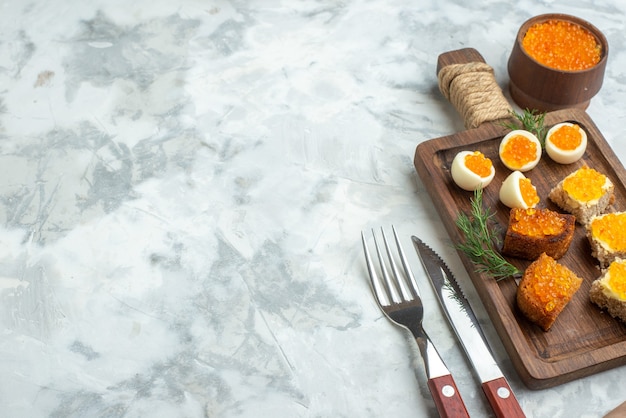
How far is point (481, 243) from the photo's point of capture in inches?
68.6

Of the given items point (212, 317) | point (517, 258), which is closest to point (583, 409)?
point (517, 258)

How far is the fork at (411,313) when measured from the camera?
A: 1505mm

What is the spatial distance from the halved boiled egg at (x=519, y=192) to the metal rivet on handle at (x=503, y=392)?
463 mm

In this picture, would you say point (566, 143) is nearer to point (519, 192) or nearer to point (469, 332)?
point (519, 192)

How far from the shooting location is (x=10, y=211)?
1.90 metres

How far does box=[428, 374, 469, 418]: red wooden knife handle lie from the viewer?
1486mm

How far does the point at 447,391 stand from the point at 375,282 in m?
0.33

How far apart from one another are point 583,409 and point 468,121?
2.65 feet

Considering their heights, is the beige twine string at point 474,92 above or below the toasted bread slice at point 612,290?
above

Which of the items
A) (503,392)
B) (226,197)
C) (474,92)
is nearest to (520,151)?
(474,92)

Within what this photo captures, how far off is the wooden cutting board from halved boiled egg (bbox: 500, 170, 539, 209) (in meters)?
Answer: 0.05

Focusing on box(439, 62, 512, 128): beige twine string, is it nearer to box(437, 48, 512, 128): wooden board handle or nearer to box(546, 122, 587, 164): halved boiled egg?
box(437, 48, 512, 128): wooden board handle

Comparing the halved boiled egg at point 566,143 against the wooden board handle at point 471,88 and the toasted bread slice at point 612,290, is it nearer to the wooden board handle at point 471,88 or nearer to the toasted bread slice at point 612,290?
the wooden board handle at point 471,88

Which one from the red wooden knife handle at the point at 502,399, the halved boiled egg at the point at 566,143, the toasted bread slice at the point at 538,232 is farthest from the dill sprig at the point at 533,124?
the red wooden knife handle at the point at 502,399
